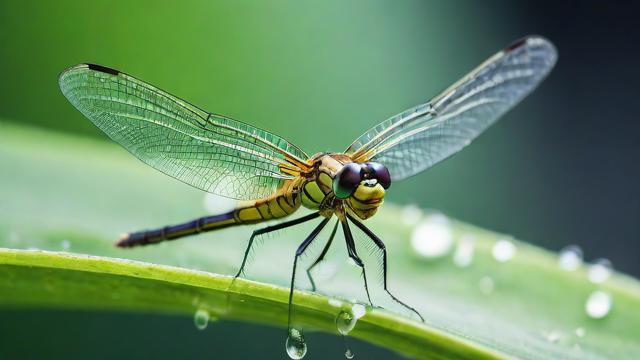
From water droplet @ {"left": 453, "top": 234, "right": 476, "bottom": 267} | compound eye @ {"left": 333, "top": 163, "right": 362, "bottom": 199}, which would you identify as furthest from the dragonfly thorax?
water droplet @ {"left": 453, "top": 234, "right": 476, "bottom": 267}

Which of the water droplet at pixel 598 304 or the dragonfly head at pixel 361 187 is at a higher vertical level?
the dragonfly head at pixel 361 187

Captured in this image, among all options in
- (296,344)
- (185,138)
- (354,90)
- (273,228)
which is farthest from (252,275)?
(354,90)

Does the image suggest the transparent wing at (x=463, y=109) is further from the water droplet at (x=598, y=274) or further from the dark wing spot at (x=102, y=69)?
the dark wing spot at (x=102, y=69)

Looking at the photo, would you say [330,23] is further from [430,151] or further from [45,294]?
[45,294]

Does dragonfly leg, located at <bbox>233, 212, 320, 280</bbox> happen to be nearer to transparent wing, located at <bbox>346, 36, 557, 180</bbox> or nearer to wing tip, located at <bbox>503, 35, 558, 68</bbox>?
transparent wing, located at <bbox>346, 36, 557, 180</bbox>

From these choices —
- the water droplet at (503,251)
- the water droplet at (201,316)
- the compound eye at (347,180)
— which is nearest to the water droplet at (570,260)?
the water droplet at (503,251)

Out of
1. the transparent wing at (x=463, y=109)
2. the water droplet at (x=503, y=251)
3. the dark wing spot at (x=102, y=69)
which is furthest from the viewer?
the transparent wing at (x=463, y=109)
